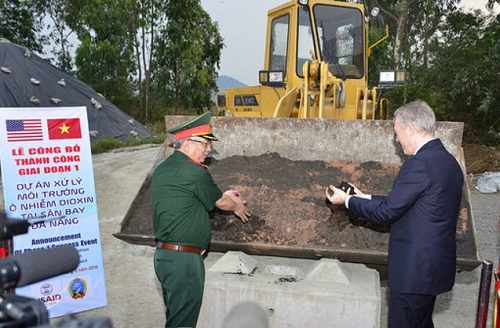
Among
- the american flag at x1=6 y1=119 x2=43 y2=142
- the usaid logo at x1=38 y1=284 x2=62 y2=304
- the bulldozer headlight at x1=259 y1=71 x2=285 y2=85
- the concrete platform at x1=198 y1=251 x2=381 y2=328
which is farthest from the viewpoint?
the bulldozer headlight at x1=259 y1=71 x2=285 y2=85

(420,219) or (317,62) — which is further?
(317,62)

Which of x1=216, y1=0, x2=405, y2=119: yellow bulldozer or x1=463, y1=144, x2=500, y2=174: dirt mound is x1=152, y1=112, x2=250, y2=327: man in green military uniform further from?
x1=463, y1=144, x2=500, y2=174: dirt mound

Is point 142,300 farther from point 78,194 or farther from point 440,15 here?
point 440,15

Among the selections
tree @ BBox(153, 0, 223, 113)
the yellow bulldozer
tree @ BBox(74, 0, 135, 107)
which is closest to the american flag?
the yellow bulldozer

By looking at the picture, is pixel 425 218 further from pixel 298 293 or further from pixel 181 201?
pixel 181 201

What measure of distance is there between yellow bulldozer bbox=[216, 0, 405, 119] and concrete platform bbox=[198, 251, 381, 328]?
2.32 m

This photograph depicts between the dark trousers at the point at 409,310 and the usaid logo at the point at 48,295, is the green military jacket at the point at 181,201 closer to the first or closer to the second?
the dark trousers at the point at 409,310

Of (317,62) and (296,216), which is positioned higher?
(317,62)

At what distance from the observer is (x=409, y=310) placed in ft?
9.77

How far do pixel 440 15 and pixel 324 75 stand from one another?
22.0 meters

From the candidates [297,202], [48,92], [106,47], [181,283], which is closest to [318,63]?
[297,202]

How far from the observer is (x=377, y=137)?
15.8 ft

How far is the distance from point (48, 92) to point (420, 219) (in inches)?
588

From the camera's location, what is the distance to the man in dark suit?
9.46 ft
